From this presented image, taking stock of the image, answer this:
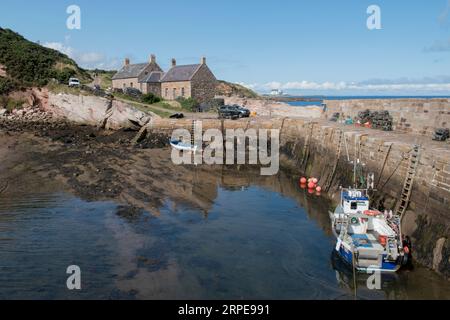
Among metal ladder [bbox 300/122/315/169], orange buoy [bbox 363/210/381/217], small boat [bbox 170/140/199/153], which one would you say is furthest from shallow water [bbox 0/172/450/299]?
small boat [bbox 170/140/199/153]

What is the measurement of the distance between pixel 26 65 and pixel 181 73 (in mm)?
18994

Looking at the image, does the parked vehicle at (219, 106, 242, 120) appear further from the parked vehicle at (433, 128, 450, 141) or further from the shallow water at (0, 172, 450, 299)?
the parked vehicle at (433, 128, 450, 141)

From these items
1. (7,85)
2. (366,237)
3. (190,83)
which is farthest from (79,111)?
(366,237)

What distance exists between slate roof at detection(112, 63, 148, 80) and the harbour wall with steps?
34329mm

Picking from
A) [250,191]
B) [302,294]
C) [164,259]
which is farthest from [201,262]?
[250,191]

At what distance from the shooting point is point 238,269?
13047mm

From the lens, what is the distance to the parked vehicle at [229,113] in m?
38.7

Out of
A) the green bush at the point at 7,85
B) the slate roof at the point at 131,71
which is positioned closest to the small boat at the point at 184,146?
the green bush at the point at 7,85

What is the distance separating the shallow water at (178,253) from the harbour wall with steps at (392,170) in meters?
1.23

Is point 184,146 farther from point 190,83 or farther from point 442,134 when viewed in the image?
point 190,83

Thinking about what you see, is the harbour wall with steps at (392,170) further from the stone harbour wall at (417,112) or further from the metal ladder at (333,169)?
the stone harbour wall at (417,112)

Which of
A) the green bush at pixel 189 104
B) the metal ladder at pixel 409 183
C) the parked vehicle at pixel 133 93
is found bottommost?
the metal ladder at pixel 409 183

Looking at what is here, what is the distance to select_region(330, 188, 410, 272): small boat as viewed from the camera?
40.9ft
